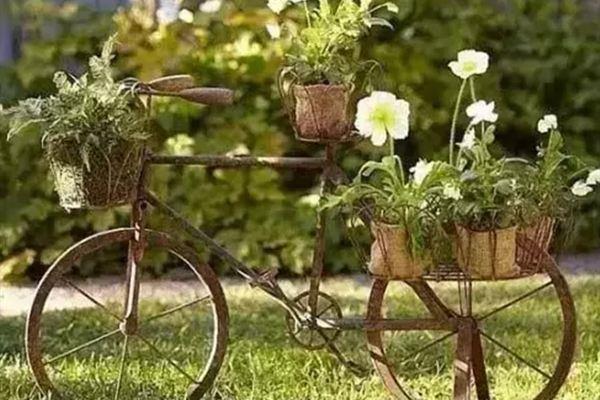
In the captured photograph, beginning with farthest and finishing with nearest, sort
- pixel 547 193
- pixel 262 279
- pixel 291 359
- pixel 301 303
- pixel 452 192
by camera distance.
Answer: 1. pixel 291 359
2. pixel 301 303
3. pixel 262 279
4. pixel 547 193
5. pixel 452 192

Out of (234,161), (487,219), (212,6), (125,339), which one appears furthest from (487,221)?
(212,6)

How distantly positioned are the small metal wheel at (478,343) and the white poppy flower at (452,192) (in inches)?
12.0

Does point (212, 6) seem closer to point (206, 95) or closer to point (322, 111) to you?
point (206, 95)

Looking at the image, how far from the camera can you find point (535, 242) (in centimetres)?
383

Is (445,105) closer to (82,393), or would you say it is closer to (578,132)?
(578,132)

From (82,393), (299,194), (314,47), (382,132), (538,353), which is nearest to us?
(382,132)

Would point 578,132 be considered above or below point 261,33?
below

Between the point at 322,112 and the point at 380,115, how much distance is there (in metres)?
0.25

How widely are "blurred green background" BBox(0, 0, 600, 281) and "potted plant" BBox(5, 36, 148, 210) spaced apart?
2490mm

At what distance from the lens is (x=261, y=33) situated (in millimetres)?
6645

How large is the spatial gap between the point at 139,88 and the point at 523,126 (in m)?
3.46

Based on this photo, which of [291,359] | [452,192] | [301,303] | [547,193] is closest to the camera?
[452,192]

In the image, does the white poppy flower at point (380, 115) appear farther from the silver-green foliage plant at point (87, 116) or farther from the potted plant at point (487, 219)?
the silver-green foliage plant at point (87, 116)

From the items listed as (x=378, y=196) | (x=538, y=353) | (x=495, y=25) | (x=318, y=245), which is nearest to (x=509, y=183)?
(x=378, y=196)
